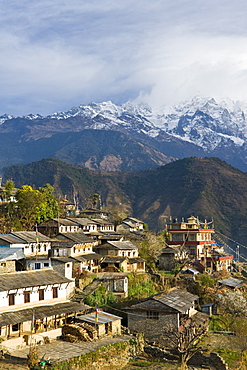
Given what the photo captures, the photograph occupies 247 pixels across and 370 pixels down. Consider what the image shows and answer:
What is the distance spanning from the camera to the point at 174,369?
105ft

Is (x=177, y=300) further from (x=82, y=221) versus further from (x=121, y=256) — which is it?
(x=82, y=221)

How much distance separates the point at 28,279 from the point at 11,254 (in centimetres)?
1066

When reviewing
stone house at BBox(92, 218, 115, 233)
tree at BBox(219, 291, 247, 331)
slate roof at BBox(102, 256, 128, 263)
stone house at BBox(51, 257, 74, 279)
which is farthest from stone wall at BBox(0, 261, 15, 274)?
stone house at BBox(92, 218, 115, 233)

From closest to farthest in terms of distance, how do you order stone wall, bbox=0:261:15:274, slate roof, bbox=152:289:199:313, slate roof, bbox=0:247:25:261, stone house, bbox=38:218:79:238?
slate roof, bbox=152:289:199:313
stone wall, bbox=0:261:15:274
slate roof, bbox=0:247:25:261
stone house, bbox=38:218:79:238

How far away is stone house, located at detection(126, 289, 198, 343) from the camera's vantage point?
1500 inches

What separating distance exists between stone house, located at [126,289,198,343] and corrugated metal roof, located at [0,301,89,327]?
4895 millimetres

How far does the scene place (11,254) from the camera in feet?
151

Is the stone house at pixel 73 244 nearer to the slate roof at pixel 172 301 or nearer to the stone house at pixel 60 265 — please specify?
the stone house at pixel 60 265

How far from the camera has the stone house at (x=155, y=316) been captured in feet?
125

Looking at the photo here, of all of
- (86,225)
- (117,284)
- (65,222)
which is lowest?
(117,284)

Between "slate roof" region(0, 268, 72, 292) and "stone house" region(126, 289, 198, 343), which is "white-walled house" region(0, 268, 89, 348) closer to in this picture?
"slate roof" region(0, 268, 72, 292)

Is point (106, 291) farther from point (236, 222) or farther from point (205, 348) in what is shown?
point (236, 222)

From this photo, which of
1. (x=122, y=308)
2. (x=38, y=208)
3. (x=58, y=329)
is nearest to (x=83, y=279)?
(x=122, y=308)

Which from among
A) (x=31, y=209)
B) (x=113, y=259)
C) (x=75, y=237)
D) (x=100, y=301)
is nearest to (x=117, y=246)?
(x=113, y=259)
